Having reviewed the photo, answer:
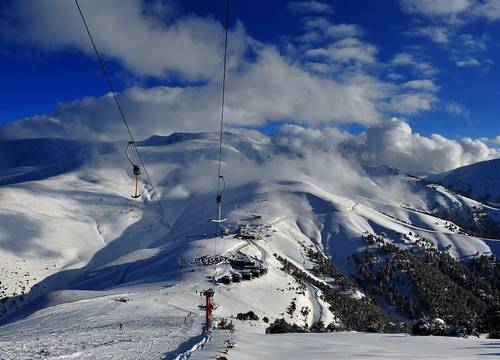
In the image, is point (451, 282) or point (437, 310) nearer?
point (437, 310)

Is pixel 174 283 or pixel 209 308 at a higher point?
pixel 174 283

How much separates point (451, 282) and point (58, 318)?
18399cm

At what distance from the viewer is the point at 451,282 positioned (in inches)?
7589

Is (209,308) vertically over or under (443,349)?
over

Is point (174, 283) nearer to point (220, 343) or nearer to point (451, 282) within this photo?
point (220, 343)

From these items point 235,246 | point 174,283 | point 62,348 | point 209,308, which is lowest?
point 62,348

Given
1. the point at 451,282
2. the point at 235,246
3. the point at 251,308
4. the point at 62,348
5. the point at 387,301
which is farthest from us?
the point at 451,282

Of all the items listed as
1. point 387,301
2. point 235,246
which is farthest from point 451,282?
point 235,246

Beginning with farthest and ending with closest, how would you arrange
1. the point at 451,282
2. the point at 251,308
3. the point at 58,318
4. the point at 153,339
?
the point at 451,282 < the point at 251,308 < the point at 58,318 < the point at 153,339

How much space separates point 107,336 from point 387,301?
6225 inches

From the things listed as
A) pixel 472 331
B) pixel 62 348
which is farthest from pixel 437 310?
pixel 62 348

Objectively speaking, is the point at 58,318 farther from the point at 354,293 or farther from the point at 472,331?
the point at 354,293

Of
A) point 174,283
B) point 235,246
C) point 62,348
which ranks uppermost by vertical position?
point 235,246

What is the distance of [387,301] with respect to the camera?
16888 cm
